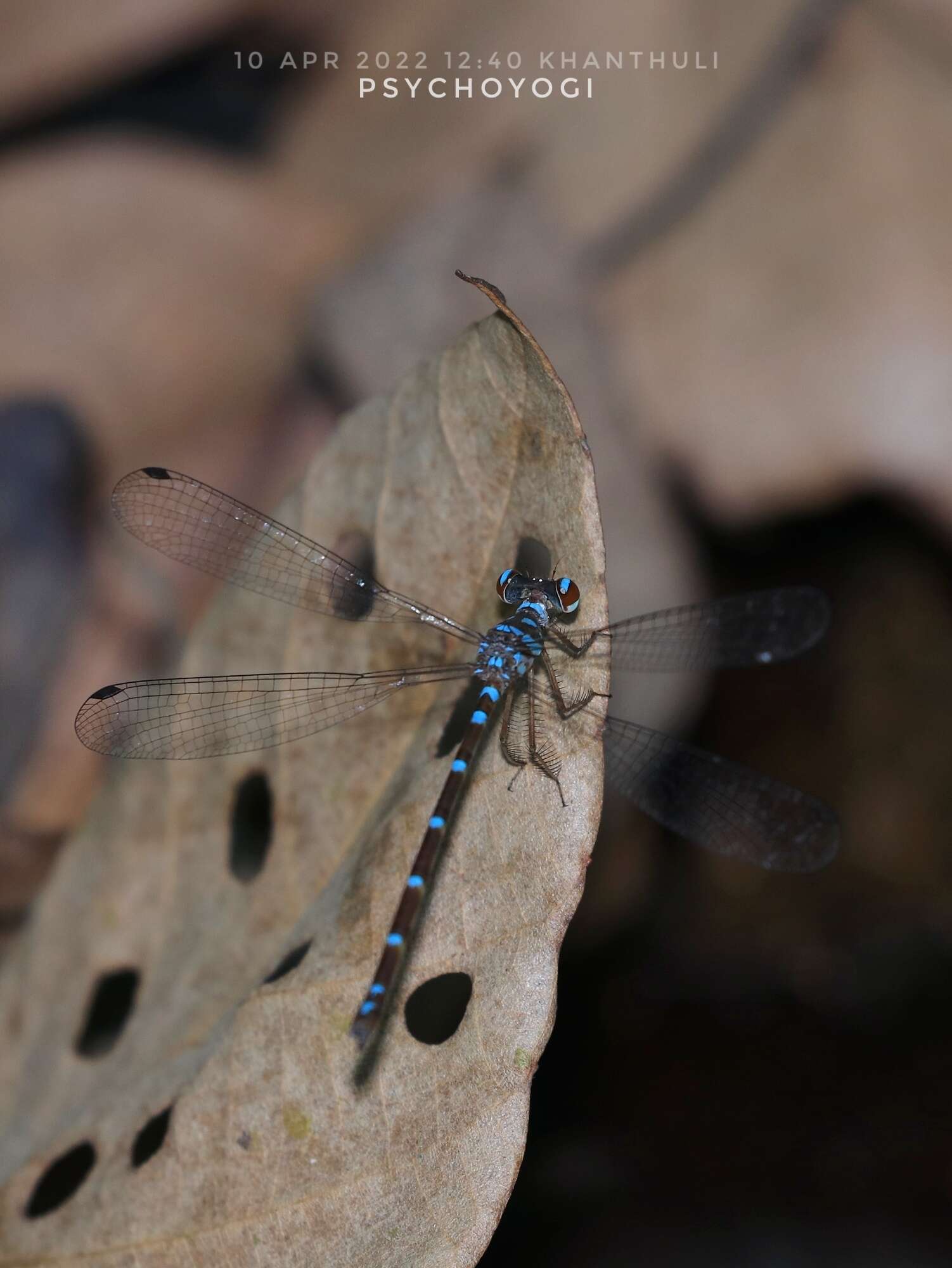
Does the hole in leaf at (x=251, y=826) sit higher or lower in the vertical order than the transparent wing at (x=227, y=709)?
lower

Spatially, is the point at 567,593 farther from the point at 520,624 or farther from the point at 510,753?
the point at 510,753

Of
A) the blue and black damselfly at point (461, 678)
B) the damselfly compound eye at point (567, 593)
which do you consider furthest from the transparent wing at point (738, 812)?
the damselfly compound eye at point (567, 593)

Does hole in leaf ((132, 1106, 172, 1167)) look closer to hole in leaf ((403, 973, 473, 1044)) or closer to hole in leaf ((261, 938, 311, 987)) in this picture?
hole in leaf ((261, 938, 311, 987))

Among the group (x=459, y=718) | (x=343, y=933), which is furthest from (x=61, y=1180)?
(x=459, y=718)

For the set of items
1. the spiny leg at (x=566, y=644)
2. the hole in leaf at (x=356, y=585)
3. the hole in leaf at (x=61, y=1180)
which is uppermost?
the hole in leaf at (x=356, y=585)

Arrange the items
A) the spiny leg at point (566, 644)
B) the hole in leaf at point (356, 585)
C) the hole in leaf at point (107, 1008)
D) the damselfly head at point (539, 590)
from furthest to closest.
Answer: the hole in leaf at point (107, 1008) < the hole in leaf at point (356, 585) < the spiny leg at point (566, 644) < the damselfly head at point (539, 590)

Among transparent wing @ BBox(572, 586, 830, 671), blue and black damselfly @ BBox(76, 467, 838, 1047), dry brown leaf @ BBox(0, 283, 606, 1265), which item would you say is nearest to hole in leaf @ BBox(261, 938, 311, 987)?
dry brown leaf @ BBox(0, 283, 606, 1265)

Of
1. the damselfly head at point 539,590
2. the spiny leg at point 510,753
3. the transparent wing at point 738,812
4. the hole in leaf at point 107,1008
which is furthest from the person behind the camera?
the transparent wing at point 738,812

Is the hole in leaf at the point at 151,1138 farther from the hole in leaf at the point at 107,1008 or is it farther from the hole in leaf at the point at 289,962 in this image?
the hole in leaf at the point at 107,1008

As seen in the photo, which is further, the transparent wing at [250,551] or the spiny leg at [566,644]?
the transparent wing at [250,551]
